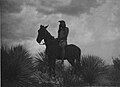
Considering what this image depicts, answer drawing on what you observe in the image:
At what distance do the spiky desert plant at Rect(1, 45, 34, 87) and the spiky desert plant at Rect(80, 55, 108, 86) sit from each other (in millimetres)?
2370

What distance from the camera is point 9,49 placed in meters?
5.51

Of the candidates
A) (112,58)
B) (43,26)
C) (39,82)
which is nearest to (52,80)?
(39,82)

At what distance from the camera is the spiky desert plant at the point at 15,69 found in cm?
482

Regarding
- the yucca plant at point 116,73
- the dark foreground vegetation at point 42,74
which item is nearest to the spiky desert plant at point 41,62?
the dark foreground vegetation at point 42,74

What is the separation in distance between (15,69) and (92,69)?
3.21 meters

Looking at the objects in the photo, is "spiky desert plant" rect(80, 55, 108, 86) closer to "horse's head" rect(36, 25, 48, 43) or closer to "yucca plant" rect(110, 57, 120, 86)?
"yucca plant" rect(110, 57, 120, 86)

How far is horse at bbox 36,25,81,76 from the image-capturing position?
7.08 metres

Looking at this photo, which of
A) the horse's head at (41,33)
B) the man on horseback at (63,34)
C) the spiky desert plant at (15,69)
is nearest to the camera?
the spiky desert plant at (15,69)

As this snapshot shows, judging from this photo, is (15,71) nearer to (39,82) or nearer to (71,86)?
(39,82)

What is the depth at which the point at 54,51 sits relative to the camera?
7262mm

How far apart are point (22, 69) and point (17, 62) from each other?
0.21 metres

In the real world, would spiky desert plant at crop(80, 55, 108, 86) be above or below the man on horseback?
below

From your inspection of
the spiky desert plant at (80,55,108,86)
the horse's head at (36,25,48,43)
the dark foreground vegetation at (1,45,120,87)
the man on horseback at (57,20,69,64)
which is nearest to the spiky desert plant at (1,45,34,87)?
the dark foreground vegetation at (1,45,120,87)

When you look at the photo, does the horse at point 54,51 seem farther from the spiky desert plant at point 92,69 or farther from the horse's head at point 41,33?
the spiky desert plant at point 92,69
